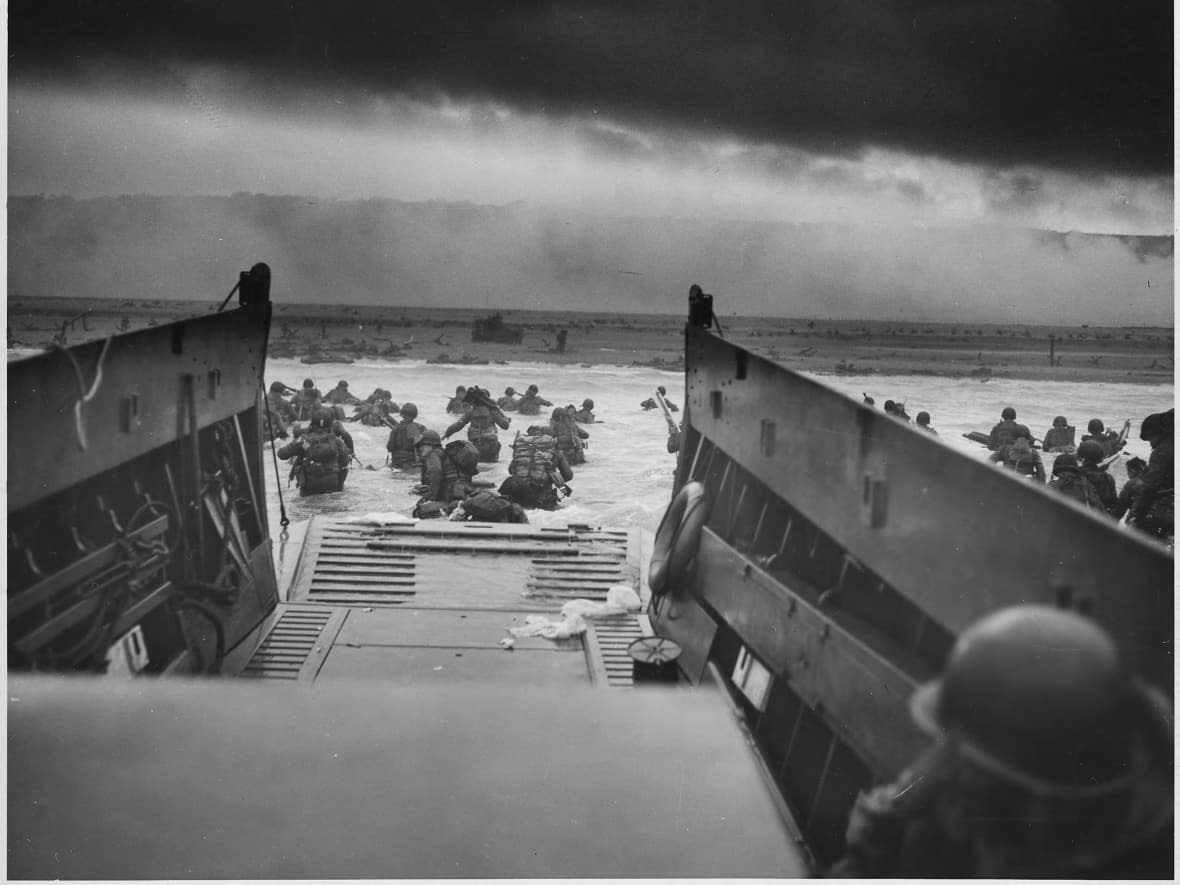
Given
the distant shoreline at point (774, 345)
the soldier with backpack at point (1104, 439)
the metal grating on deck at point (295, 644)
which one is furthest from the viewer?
the distant shoreline at point (774, 345)

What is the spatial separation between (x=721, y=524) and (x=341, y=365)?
1507 centimetres

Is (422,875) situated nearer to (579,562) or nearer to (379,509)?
(579,562)

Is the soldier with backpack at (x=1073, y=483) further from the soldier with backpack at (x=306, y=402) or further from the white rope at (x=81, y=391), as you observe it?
the soldier with backpack at (x=306, y=402)

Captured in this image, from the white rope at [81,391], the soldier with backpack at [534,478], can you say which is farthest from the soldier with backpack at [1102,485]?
the white rope at [81,391]

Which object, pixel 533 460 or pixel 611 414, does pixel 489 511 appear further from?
pixel 611 414

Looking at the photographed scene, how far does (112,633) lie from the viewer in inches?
110

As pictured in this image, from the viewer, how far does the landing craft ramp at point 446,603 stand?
13.1 feet

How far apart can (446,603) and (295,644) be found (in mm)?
801

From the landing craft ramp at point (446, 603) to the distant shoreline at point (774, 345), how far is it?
30.6 feet

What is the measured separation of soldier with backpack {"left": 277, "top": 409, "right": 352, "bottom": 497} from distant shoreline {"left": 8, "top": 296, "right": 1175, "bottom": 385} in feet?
21.1

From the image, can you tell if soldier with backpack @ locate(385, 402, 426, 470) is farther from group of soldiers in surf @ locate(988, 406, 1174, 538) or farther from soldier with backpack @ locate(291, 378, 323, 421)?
group of soldiers in surf @ locate(988, 406, 1174, 538)

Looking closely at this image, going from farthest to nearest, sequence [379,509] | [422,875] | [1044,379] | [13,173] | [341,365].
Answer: [1044,379] < [341,365] < [379,509] < [13,173] < [422,875]

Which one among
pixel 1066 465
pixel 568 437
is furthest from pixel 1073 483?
pixel 568 437

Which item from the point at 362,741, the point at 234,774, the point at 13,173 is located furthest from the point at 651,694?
the point at 13,173
